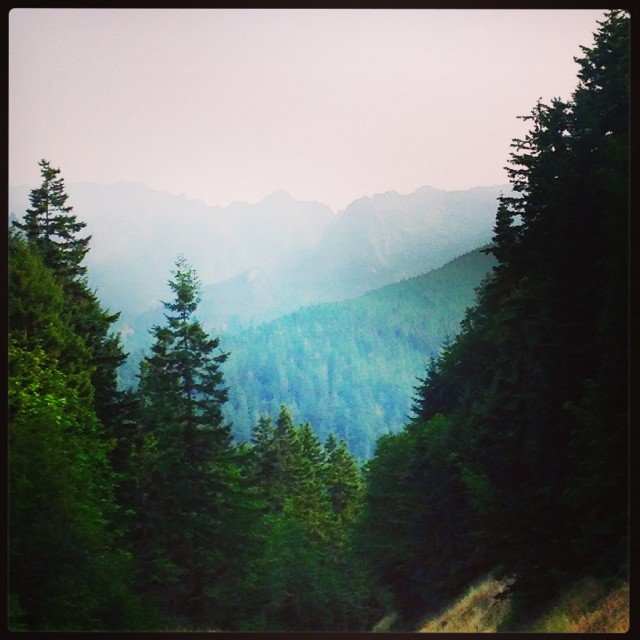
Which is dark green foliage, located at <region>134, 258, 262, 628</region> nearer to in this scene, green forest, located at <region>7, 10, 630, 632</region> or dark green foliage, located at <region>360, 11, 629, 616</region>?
green forest, located at <region>7, 10, 630, 632</region>

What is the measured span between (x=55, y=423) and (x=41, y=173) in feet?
16.7

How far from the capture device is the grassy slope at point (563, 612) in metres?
15.0

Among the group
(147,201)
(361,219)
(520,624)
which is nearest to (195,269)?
(147,201)

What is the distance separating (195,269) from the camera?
985 inches

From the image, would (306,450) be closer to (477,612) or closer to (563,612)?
(477,612)

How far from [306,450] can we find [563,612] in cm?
1808

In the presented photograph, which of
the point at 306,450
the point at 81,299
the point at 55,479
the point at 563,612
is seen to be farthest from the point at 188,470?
the point at 563,612

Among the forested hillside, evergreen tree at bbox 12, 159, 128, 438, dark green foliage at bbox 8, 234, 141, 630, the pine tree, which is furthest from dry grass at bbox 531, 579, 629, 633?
the pine tree

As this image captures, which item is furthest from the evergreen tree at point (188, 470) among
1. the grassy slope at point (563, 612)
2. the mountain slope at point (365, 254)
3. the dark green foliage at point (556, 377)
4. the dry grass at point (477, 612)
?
the grassy slope at point (563, 612)

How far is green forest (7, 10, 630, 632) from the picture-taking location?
58.3ft

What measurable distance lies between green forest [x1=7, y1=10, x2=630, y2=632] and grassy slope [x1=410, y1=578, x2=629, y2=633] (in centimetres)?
40

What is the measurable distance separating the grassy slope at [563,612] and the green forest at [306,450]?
400 millimetres

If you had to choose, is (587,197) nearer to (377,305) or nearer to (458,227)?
(458,227)

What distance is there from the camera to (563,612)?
16.2 meters
